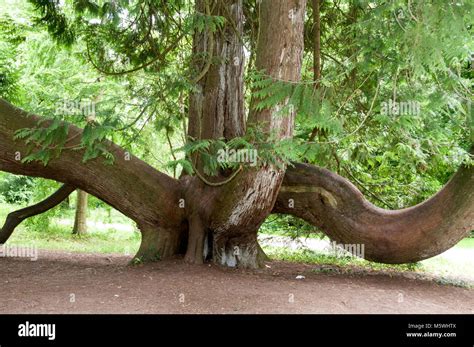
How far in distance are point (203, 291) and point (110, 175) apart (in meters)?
2.52

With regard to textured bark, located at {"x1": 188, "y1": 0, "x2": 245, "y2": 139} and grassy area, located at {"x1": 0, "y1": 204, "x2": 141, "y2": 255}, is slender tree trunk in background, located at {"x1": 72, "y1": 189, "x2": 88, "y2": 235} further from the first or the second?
textured bark, located at {"x1": 188, "y1": 0, "x2": 245, "y2": 139}

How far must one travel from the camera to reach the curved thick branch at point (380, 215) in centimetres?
697

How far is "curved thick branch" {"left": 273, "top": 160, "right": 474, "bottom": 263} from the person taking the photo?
22.9ft

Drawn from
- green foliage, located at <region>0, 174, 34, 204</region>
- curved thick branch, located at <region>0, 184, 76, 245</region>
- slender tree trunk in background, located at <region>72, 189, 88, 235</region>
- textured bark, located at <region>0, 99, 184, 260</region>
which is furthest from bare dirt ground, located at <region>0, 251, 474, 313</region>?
green foliage, located at <region>0, 174, 34, 204</region>

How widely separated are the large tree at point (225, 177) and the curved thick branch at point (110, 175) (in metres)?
0.02

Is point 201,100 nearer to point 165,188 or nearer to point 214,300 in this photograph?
point 165,188

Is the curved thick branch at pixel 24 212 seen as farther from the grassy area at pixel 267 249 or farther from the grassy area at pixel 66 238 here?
the grassy area at pixel 66 238

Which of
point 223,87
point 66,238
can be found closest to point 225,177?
point 223,87

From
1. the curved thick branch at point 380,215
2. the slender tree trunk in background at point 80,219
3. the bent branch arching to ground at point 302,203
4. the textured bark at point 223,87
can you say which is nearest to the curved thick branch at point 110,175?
the bent branch arching to ground at point 302,203

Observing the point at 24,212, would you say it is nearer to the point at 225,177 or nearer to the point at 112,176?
the point at 112,176

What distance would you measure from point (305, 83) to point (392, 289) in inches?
132

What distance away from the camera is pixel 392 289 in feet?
22.2

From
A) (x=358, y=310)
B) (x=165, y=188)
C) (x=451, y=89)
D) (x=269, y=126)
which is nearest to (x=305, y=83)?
(x=269, y=126)

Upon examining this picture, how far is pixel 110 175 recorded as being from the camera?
23.8 feet
